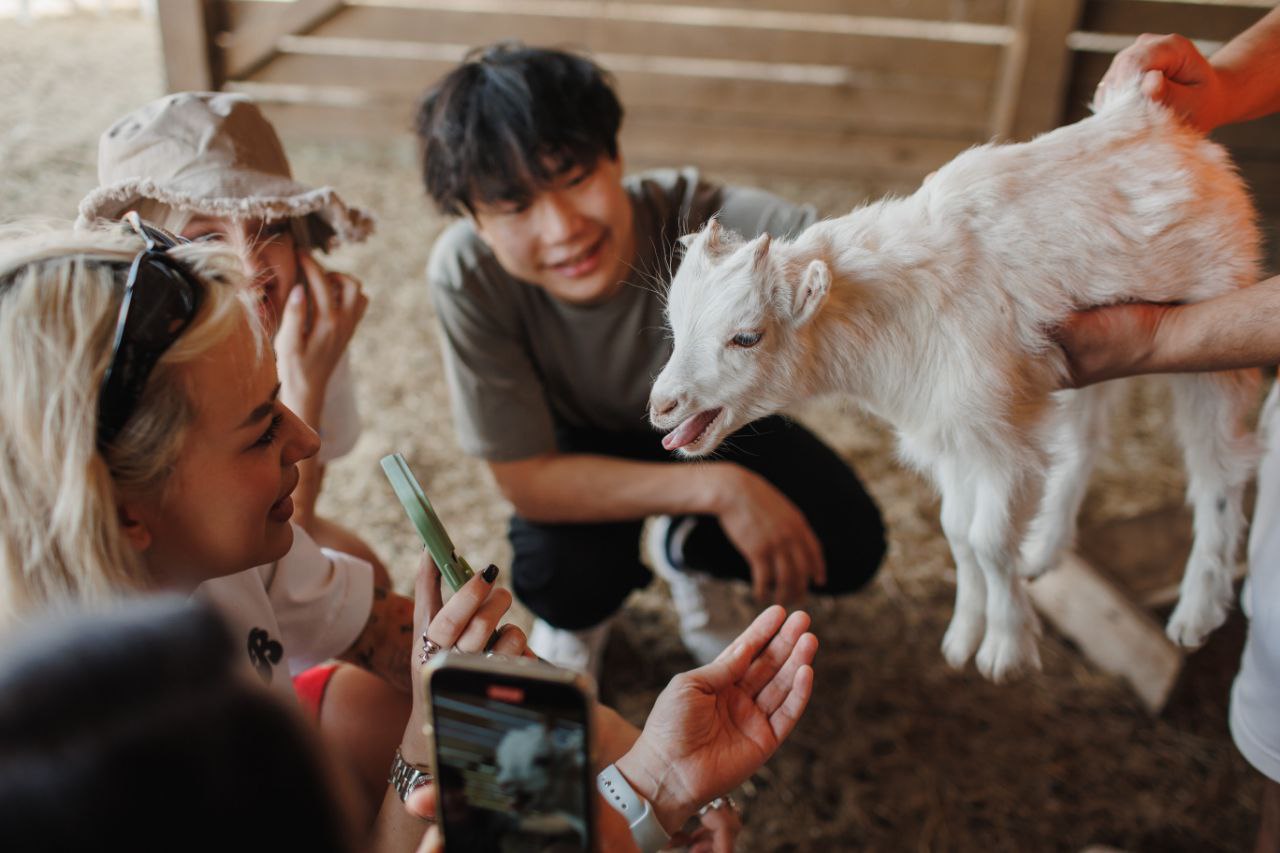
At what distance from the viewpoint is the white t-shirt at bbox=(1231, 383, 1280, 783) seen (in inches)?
45.7

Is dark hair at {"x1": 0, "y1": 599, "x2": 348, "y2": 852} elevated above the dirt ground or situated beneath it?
elevated above

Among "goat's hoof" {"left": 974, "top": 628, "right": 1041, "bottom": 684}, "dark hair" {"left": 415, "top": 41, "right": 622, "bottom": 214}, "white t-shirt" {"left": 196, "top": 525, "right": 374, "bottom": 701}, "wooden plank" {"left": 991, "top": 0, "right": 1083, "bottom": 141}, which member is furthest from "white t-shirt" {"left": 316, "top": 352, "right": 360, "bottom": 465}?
"wooden plank" {"left": 991, "top": 0, "right": 1083, "bottom": 141}

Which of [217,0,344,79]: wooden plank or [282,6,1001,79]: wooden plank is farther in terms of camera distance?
[282,6,1001,79]: wooden plank

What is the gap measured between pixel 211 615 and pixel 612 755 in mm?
753

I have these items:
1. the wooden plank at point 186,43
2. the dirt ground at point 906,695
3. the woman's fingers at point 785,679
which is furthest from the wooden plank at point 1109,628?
the wooden plank at point 186,43

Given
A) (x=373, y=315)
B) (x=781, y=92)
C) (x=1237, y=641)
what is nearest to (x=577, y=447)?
(x=1237, y=641)

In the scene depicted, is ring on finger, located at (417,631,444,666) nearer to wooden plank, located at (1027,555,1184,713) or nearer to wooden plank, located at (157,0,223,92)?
wooden plank, located at (1027,555,1184,713)

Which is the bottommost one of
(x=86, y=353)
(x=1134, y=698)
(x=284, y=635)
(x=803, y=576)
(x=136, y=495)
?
(x=1134, y=698)

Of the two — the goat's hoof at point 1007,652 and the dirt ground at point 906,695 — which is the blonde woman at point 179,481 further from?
the dirt ground at point 906,695

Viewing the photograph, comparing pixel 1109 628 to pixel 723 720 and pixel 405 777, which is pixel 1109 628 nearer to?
pixel 723 720

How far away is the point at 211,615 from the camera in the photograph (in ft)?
1.77

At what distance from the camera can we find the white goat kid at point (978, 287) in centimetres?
88

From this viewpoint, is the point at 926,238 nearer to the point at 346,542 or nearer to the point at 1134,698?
the point at 346,542

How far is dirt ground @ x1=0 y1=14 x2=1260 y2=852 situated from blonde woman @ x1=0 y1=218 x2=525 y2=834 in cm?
73
